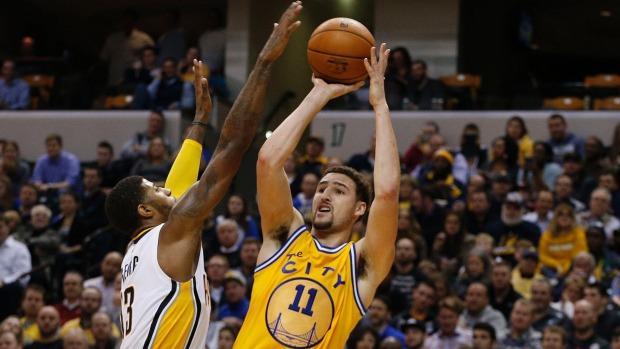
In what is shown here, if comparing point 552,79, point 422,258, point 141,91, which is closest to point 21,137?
point 141,91

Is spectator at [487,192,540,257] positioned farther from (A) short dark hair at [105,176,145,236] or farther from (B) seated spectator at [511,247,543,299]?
(A) short dark hair at [105,176,145,236]

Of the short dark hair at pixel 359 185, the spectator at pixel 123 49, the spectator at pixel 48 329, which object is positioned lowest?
the spectator at pixel 48 329

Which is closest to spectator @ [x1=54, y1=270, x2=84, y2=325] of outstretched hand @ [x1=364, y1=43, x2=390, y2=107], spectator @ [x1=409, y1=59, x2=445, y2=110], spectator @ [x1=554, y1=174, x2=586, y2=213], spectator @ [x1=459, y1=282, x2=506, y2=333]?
spectator @ [x1=459, y1=282, x2=506, y2=333]

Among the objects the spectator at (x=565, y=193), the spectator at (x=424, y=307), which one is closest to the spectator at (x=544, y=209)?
the spectator at (x=565, y=193)

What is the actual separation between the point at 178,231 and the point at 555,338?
17.7 feet

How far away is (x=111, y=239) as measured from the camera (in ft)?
47.4

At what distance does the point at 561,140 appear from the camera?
49.8 feet

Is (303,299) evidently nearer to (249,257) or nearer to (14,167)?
(249,257)

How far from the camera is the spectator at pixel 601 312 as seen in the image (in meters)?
10.9

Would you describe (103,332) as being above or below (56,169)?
below

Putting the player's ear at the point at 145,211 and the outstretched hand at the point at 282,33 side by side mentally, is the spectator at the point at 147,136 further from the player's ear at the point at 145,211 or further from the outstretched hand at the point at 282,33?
the outstretched hand at the point at 282,33

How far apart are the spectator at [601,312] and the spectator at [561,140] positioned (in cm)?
417

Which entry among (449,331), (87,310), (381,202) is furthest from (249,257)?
(381,202)

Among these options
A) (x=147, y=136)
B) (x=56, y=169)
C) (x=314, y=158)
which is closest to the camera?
(x=314, y=158)
